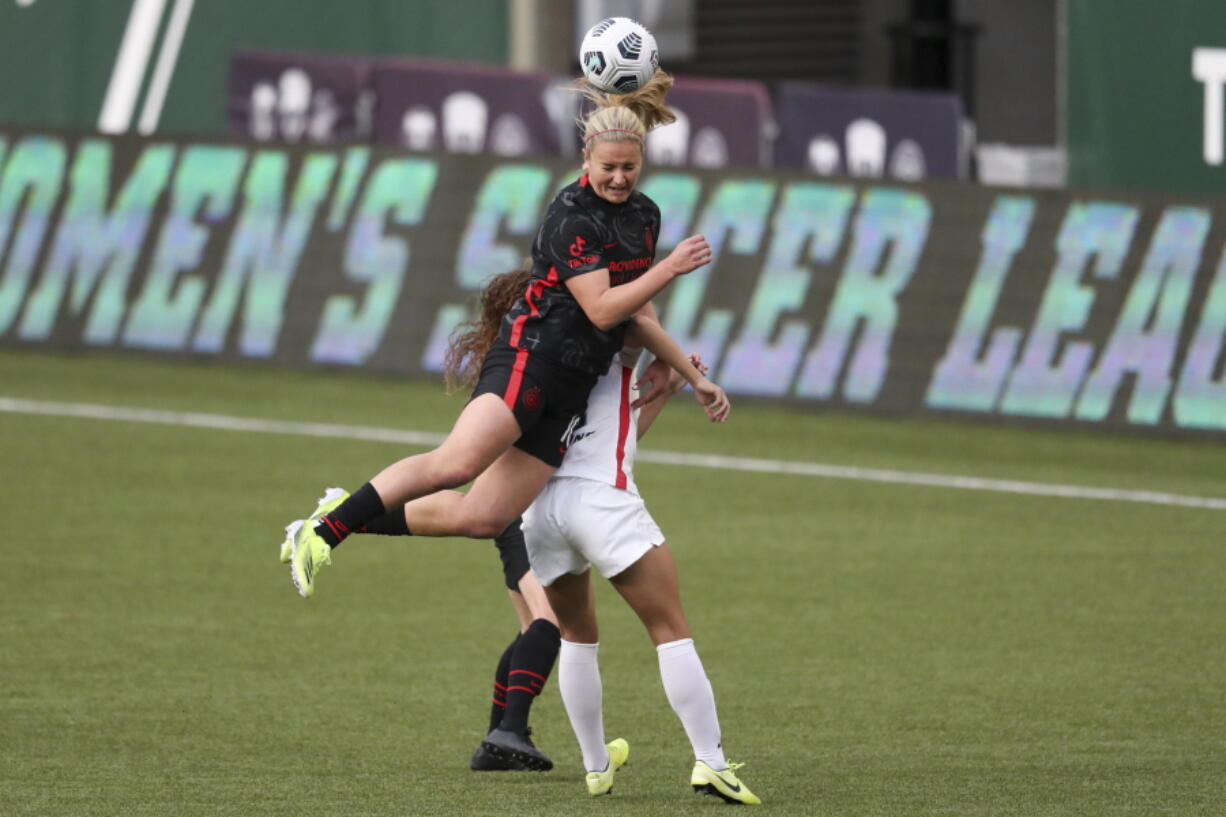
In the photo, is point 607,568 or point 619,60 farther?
point 619,60

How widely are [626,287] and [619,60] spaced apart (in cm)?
96

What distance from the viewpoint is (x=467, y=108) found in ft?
73.7

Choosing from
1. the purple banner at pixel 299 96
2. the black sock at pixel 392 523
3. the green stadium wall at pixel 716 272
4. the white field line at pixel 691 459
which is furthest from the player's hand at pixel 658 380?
the purple banner at pixel 299 96

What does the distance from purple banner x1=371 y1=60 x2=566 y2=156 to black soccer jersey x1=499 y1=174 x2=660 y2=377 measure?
15290 mm

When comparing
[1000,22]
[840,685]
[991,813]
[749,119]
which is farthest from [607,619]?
[1000,22]

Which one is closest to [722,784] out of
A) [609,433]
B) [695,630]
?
[609,433]

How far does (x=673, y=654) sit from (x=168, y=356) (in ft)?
40.8

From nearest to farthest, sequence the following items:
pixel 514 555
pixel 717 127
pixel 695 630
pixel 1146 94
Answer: pixel 514 555
pixel 695 630
pixel 1146 94
pixel 717 127

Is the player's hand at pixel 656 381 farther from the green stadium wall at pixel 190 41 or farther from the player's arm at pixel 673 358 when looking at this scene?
the green stadium wall at pixel 190 41

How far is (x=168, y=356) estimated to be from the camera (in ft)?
60.4

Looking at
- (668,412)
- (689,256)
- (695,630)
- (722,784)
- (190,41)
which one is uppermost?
(689,256)

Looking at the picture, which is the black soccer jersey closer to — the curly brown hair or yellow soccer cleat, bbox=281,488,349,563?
the curly brown hair

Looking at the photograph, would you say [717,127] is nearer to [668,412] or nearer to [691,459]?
[668,412]

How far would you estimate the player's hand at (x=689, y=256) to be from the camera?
643 cm
